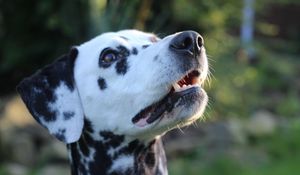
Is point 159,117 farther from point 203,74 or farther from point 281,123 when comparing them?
point 281,123

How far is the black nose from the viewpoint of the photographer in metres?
3.79

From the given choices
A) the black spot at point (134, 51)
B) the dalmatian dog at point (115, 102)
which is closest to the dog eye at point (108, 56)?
the dalmatian dog at point (115, 102)

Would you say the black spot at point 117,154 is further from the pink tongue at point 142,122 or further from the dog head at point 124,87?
the pink tongue at point 142,122

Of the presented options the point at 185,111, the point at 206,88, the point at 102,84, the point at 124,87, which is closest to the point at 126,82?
the point at 124,87

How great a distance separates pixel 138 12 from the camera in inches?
314

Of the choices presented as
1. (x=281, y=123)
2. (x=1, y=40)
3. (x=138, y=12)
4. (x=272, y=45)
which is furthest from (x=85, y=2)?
(x=272, y=45)

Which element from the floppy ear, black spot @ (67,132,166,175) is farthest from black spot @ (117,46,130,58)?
black spot @ (67,132,166,175)

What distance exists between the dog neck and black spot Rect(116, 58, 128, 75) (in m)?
0.32

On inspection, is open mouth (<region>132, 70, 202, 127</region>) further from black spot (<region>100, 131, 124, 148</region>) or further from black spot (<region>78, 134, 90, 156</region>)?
black spot (<region>78, 134, 90, 156</region>)

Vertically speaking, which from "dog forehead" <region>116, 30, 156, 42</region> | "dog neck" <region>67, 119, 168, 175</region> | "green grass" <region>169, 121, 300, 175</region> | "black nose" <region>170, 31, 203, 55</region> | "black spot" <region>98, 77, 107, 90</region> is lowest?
→ "green grass" <region>169, 121, 300, 175</region>

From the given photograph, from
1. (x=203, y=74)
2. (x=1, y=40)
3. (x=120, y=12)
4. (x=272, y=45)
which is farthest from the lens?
(x=272, y=45)

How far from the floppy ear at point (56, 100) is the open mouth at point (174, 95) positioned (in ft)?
1.34

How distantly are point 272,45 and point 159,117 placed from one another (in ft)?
44.0

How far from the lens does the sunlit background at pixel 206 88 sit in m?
8.38
